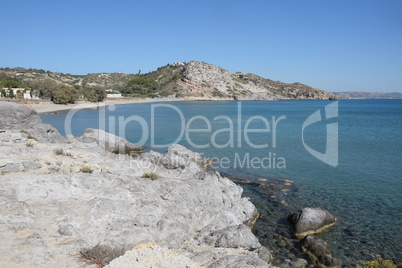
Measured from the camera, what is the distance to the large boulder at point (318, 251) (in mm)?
9914

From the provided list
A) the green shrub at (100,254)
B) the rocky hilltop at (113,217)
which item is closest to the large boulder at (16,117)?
the rocky hilltop at (113,217)

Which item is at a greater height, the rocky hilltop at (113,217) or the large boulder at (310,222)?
the rocky hilltop at (113,217)

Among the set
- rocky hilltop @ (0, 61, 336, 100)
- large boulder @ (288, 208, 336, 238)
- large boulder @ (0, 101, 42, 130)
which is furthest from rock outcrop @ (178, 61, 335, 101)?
large boulder @ (288, 208, 336, 238)

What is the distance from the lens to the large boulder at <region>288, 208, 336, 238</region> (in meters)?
12.1

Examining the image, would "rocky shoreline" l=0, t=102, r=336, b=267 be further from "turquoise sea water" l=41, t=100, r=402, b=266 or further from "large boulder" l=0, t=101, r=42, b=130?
"large boulder" l=0, t=101, r=42, b=130

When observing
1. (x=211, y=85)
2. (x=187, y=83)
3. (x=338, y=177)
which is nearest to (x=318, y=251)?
(x=338, y=177)

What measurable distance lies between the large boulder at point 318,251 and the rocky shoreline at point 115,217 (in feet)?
0.14

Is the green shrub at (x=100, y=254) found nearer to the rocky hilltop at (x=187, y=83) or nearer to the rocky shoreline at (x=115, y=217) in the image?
the rocky shoreline at (x=115, y=217)

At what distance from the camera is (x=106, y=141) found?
25.8 meters

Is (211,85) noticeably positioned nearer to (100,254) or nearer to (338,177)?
(338,177)

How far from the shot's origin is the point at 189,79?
564 feet

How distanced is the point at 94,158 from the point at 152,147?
48.3 feet

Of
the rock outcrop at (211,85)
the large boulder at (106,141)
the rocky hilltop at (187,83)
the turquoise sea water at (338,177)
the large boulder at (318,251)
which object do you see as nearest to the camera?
the large boulder at (318,251)

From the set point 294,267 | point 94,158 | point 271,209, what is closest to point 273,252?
point 294,267
